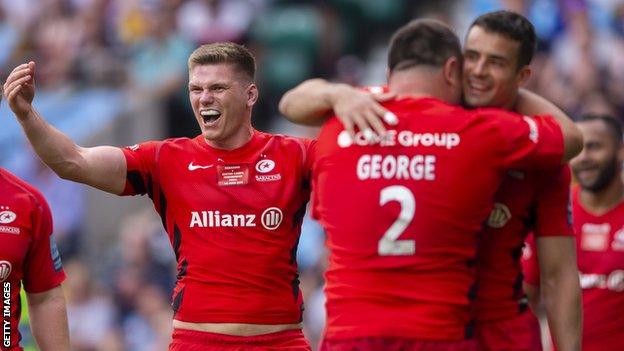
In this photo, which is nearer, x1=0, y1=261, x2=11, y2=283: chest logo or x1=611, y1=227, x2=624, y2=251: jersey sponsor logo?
x1=0, y1=261, x2=11, y2=283: chest logo

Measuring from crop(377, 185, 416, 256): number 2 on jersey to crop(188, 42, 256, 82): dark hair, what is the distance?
6.10ft

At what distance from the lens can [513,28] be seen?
649 centimetres

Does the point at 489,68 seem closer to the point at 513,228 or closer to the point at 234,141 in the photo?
the point at 513,228

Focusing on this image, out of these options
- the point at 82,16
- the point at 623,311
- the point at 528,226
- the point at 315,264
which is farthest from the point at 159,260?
the point at 528,226

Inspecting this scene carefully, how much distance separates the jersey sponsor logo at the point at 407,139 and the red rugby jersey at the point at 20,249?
2074 mm

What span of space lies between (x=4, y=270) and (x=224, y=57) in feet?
5.36

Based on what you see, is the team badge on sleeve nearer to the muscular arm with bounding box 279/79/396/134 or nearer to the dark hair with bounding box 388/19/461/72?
the muscular arm with bounding box 279/79/396/134

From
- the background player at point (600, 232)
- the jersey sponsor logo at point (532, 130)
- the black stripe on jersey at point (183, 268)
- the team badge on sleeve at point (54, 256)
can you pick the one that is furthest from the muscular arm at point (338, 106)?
the background player at point (600, 232)

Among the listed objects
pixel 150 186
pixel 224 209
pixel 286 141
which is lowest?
pixel 224 209

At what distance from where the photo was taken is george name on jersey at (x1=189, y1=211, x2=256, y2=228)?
7.38 m

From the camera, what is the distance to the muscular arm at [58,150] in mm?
6773

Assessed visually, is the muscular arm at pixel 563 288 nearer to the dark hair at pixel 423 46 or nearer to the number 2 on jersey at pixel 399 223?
the number 2 on jersey at pixel 399 223

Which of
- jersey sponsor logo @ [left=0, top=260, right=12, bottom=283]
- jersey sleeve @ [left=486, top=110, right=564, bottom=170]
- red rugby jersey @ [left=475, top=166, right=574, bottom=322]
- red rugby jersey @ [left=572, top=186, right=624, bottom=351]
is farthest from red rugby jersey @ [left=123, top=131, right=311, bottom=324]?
red rugby jersey @ [left=572, top=186, right=624, bottom=351]

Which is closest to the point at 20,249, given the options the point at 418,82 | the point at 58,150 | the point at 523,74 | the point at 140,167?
the point at 58,150
